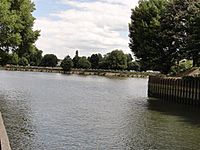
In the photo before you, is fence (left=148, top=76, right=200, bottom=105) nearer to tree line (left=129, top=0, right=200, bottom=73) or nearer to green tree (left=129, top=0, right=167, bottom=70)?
tree line (left=129, top=0, right=200, bottom=73)

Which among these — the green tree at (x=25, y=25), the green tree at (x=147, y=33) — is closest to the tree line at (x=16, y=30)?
the green tree at (x=25, y=25)

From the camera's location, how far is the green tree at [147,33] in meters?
74.2

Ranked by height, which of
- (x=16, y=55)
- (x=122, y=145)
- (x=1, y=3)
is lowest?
(x=122, y=145)

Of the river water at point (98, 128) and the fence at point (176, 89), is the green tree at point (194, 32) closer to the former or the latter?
the fence at point (176, 89)

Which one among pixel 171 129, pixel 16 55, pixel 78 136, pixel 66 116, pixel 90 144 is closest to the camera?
pixel 90 144

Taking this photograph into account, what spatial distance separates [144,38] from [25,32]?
2131 cm

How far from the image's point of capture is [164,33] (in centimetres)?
6844

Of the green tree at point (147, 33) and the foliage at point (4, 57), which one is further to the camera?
the green tree at point (147, 33)

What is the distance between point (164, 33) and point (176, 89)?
509 inches

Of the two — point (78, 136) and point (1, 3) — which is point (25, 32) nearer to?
point (1, 3)

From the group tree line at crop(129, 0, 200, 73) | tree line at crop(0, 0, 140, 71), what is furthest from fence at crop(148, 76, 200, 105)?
tree line at crop(0, 0, 140, 71)

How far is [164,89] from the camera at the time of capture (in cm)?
6338

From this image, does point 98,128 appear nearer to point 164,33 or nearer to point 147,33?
point 164,33

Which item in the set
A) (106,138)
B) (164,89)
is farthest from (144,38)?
(106,138)
